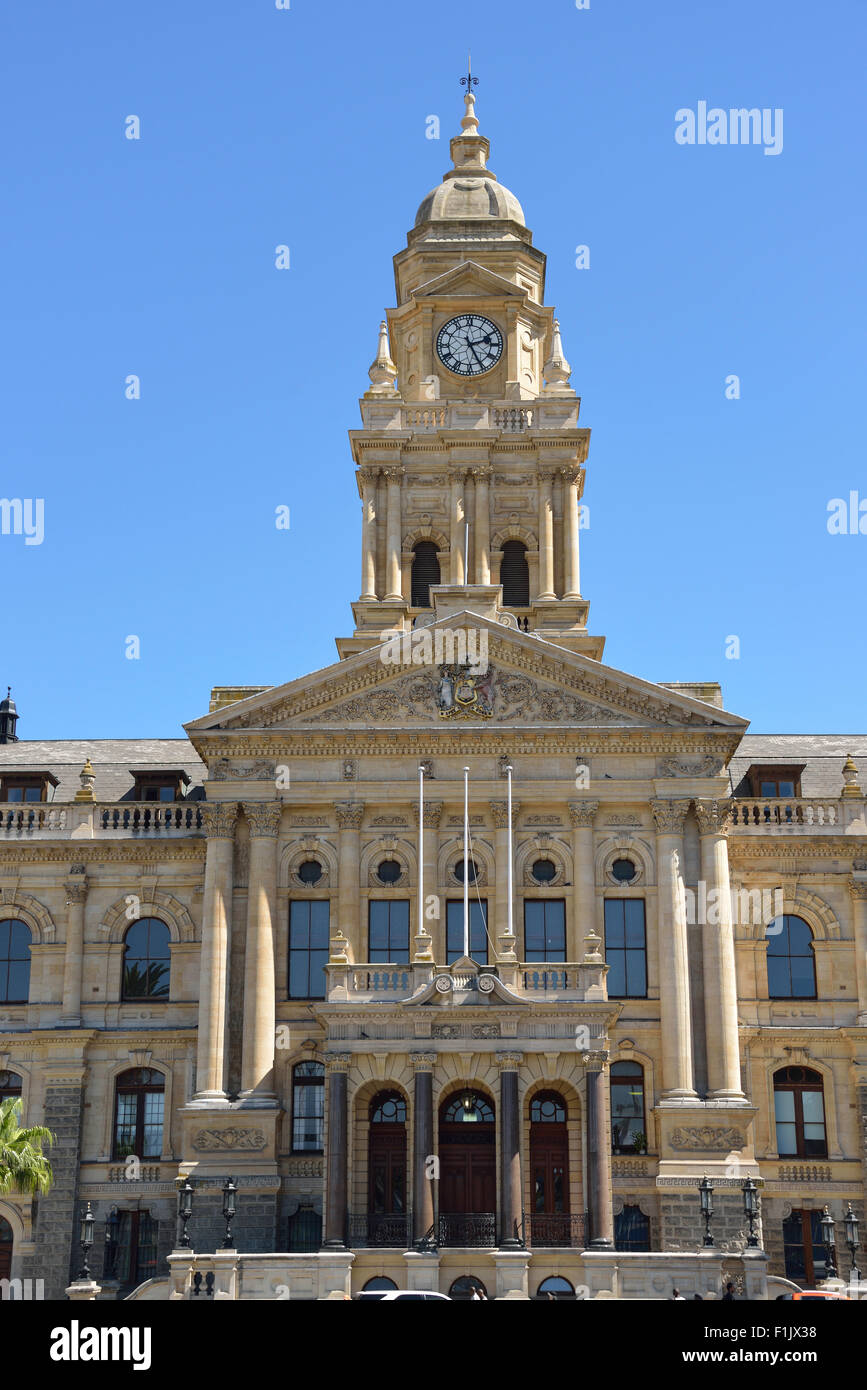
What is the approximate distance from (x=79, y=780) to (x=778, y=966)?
25.6 m

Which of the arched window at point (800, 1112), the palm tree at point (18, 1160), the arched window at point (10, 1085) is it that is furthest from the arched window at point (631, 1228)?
the arched window at point (10, 1085)

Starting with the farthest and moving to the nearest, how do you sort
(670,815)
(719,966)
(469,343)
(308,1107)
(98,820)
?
(469,343)
(98,820)
(670,815)
(308,1107)
(719,966)

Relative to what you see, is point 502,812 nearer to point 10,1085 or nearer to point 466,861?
point 466,861

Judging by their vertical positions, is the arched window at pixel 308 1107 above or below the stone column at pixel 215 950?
below

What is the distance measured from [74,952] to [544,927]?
1556 cm

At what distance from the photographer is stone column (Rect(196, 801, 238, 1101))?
53.2m

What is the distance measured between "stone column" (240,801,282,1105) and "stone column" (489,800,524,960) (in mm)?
6869

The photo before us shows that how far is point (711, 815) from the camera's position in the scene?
54.9 metres

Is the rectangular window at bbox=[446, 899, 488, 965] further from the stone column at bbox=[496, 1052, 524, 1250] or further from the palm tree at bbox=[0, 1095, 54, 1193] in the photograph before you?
the palm tree at bbox=[0, 1095, 54, 1193]

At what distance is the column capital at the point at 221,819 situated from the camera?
55250 millimetres

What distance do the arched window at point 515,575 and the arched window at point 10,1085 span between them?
24747 mm

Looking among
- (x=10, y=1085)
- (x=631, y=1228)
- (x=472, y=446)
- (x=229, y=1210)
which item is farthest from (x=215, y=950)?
(x=472, y=446)

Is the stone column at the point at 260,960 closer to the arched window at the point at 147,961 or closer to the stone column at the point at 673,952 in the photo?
the arched window at the point at 147,961
